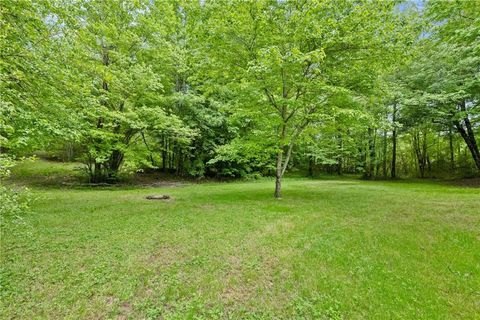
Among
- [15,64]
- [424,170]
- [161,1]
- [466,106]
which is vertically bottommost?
[424,170]

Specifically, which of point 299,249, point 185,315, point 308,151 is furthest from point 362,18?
point 308,151

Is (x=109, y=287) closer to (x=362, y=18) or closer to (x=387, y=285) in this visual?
(x=387, y=285)

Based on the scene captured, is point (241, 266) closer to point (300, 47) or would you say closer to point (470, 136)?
point (300, 47)

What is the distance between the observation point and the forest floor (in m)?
2.91

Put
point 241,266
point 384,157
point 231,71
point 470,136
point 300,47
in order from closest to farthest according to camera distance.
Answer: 1. point 241,266
2. point 300,47
3. point 231,71
4. point 470,136
5. point 384,157

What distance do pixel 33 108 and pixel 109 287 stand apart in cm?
485

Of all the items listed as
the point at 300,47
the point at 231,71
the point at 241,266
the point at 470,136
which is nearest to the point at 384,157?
the point at 470,136

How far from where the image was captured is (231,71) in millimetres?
8719

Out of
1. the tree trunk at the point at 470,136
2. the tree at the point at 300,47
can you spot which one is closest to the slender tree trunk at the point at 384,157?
the tree trunk at the point at 470,136

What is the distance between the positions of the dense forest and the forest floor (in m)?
2.08

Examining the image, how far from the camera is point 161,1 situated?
493 inches

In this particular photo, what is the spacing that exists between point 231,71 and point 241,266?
6.98 meters

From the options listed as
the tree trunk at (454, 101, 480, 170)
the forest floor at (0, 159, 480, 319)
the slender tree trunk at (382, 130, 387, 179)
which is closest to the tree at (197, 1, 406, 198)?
the forest floor at (0, 159, 480, 319)

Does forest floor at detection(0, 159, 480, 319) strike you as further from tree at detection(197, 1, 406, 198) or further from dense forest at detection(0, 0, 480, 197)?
tree at detection(197, 1, 406, 198)
